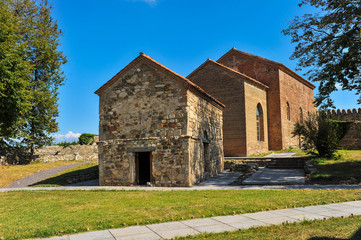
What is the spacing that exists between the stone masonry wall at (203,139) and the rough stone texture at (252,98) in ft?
15.0

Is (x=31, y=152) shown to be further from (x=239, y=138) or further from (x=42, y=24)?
(x=239, y=138)

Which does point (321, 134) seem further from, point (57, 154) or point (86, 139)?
point (86, 139)

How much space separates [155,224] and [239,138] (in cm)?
1752

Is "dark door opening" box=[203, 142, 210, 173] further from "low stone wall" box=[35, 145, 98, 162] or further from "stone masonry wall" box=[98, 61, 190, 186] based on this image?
"low stone wall" box=[35, 145, 98, 162]

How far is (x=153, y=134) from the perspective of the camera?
13.9 metres

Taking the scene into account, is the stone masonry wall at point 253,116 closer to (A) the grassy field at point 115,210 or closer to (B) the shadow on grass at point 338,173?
(B) the shadow on grass at point 338,173

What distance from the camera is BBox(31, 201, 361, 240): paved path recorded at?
5258 mm

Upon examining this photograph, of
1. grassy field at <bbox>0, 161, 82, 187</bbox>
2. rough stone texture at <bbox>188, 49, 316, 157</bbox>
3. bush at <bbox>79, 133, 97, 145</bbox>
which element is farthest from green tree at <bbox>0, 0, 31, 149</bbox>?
bush at <bbox>79, 133, 97, 145</bbox>

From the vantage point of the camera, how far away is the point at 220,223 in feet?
19.3

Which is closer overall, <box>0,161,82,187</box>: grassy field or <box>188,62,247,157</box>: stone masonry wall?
<box>0,161,82,187</box>: grassy field

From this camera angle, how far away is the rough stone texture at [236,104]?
74.3ft

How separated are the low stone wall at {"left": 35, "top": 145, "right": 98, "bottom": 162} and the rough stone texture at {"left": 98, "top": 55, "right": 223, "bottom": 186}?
598 inches

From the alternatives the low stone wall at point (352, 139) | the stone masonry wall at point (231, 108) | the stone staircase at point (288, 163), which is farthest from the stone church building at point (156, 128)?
the low stone wall at point (352, 139)

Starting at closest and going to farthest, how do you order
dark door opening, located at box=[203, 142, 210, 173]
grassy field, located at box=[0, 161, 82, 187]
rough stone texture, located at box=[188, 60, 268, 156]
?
dark door opening, located at box=[203, 142, 210, 173] < grassy field, located at box=[0, 161, 82, 187] < rough stone texture, located at box=[188, 60, 268, 156]
